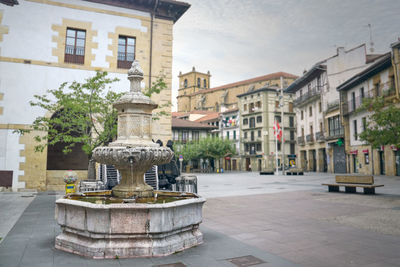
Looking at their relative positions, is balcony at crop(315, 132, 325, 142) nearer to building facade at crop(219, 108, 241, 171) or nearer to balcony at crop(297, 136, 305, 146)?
balcony at crop(297, 136, 305, 146)

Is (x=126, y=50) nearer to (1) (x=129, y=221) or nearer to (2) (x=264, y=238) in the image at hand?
(1) (x=129, y=221)

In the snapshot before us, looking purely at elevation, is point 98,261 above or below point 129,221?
below

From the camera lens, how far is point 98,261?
4188 millimetres

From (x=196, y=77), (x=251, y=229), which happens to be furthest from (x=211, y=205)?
(x=196, y=77)

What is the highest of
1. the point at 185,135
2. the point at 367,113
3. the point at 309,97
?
the point at 309,97

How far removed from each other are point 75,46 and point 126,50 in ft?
8.35

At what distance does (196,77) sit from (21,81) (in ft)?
314

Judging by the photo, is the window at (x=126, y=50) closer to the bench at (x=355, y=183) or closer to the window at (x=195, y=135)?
the bench at (x=355, y=183)

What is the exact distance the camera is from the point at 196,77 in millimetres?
107812

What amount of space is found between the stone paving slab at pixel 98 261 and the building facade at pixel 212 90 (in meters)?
61.2

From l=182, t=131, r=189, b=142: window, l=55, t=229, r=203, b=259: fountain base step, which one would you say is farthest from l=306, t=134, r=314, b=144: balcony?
l=55, t=229, r=203, b=259: fountain base step

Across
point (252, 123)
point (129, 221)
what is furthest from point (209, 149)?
point (129, 221)

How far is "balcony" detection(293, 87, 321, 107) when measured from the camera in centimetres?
3851

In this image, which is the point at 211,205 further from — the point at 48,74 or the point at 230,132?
the point at 230,132
